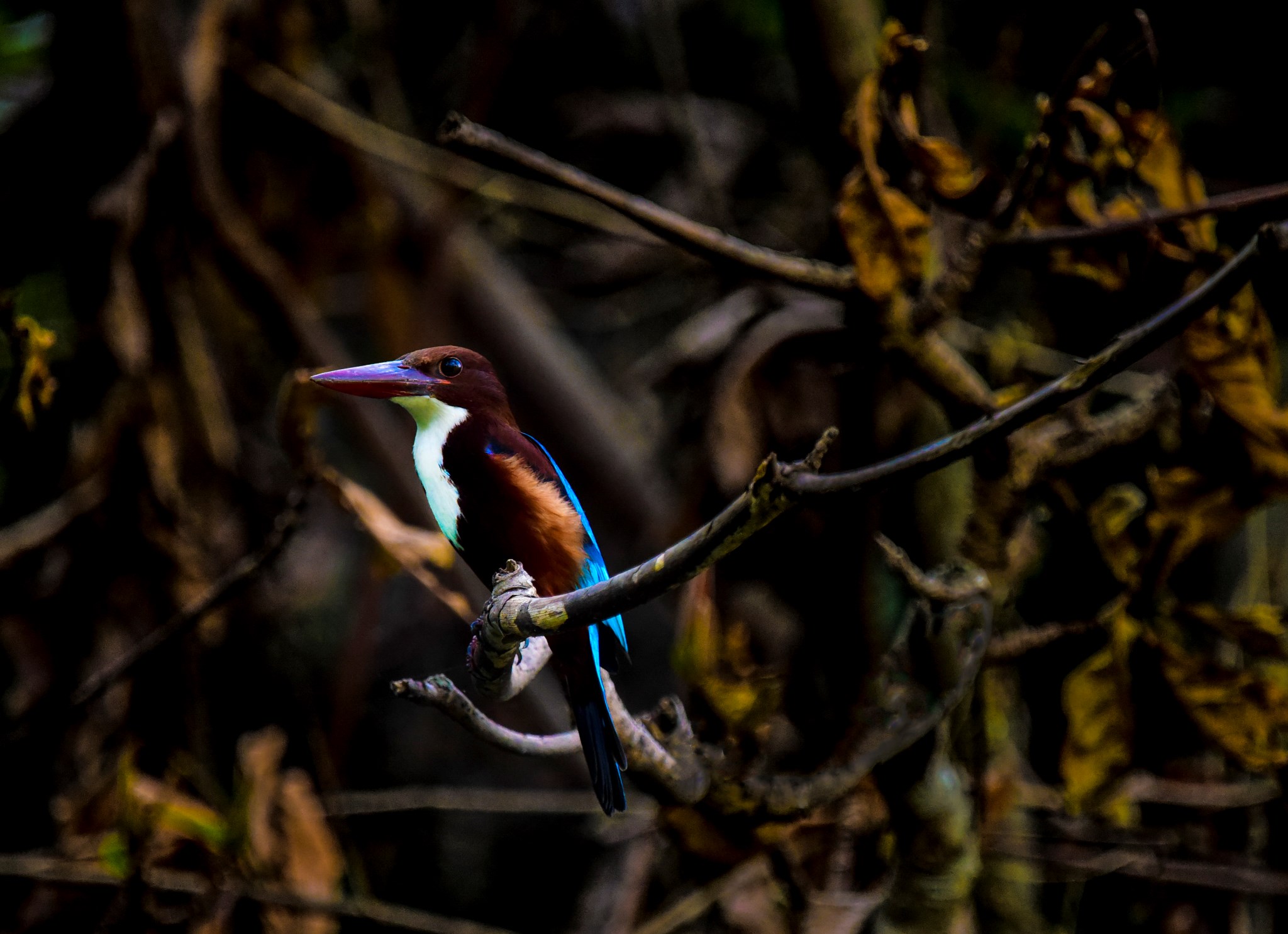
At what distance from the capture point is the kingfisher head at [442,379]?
0.60 m

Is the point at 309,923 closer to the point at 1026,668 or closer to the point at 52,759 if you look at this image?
the point at 52,759

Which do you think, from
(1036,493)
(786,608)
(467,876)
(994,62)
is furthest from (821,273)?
(467,876)

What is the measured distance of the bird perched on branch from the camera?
0.60m

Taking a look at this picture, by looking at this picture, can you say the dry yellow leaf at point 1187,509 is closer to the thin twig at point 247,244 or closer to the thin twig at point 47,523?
the thin twig at point 247,244

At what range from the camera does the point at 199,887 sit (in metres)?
1.26

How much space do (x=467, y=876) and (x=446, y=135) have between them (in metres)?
1.64

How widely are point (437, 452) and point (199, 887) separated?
0.92 metres

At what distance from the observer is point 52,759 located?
1316 mm

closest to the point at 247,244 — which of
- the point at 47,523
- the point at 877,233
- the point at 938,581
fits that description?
the point at 47,523

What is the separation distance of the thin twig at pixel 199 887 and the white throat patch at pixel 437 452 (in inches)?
29.6

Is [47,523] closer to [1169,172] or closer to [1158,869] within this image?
[1169,172]

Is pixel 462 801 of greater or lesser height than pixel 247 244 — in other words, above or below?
below

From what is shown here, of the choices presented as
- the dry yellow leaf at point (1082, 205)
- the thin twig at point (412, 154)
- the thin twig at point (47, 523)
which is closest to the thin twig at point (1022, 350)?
the dry yellow leaf at point (1082, 205)

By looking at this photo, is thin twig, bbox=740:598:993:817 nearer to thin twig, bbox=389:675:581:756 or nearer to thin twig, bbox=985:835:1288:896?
thin twig, bbox=389:675:581:756
